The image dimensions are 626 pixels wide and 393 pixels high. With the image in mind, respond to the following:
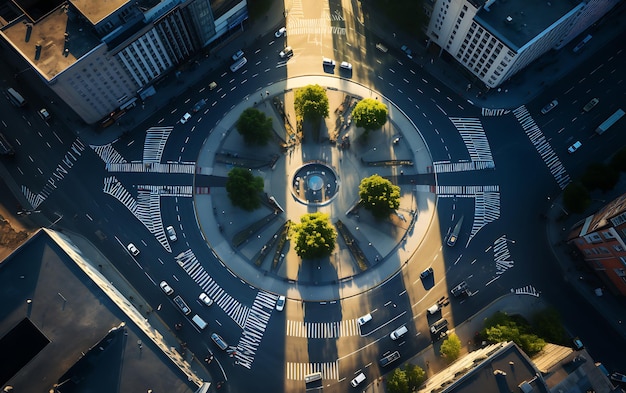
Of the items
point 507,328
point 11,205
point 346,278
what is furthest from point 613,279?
point 11,205

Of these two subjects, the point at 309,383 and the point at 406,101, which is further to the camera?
the point at 406,101

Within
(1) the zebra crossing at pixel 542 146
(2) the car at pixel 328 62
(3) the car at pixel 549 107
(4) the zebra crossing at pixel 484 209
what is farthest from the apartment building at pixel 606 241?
(2) the car at pixel 328 62

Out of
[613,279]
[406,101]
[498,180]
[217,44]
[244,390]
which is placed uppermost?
[217,44]

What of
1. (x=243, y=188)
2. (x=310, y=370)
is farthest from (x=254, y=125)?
(x=310, y=370)

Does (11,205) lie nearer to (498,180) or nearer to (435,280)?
(435,280)

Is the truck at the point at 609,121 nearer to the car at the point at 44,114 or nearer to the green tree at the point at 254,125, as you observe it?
the green tree at the point at 254,125

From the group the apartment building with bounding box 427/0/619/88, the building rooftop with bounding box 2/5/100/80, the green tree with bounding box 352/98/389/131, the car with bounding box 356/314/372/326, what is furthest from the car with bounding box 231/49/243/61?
the car with bounding box 356/314/372/326
